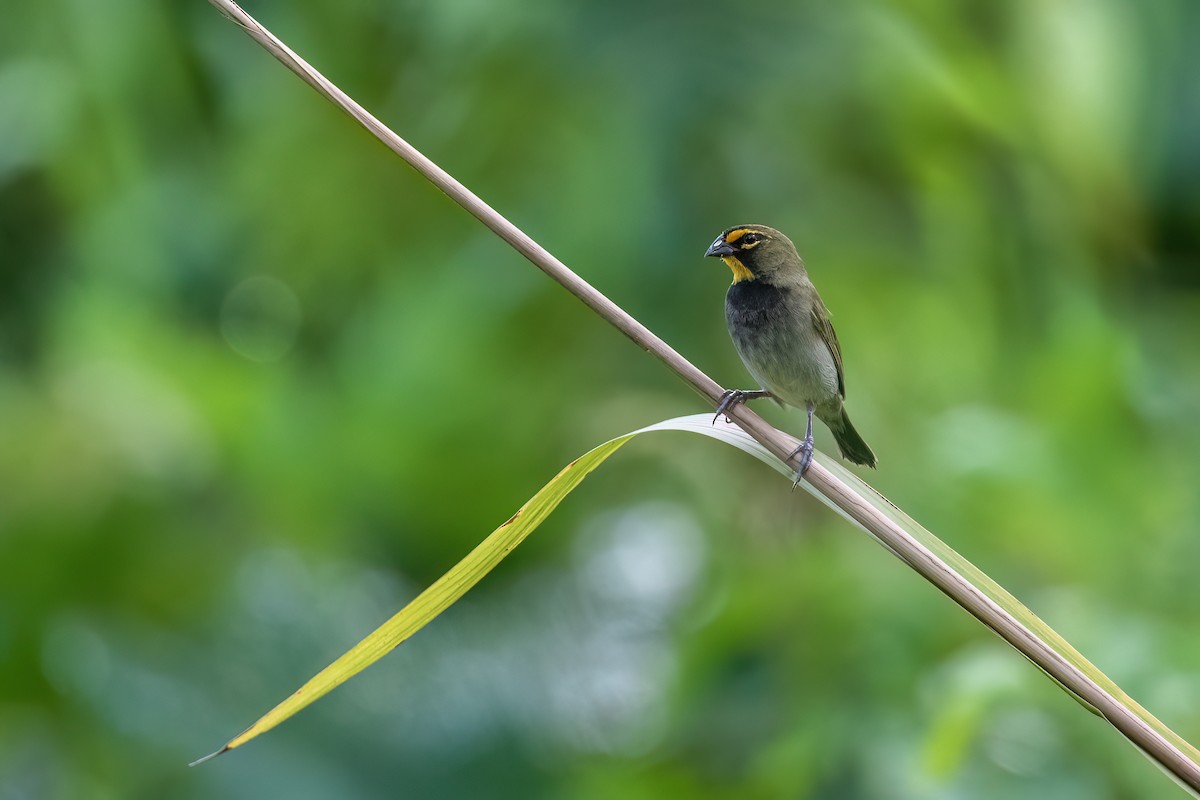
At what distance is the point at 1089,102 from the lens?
457 centimetres

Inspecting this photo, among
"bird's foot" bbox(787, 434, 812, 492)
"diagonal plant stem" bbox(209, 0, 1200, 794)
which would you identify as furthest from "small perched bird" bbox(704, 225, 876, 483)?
"diagonal plant stem" bbox(209, 0, 1200, 794)

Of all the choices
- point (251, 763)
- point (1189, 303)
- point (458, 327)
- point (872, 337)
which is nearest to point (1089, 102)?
point (1189, 303)

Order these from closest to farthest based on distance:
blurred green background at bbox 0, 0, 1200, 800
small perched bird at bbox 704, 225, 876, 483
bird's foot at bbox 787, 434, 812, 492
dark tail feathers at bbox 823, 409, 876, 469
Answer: bird's foot at bbox 787, 434, 812, 492 → small perched bird at bbox 704, 225, 876, 483 → dark tail feathers at bbox 823, 409, 876, 469 → blurred green background at bbox 0, 0, 1200, 800

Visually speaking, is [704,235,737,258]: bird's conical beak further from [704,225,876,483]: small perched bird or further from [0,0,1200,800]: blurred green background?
[0,0,1200,800]: blurred green background

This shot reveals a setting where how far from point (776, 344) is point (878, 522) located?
1399mm

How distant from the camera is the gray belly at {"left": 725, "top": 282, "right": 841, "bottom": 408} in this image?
2738 mm

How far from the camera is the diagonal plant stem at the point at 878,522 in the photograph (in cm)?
116

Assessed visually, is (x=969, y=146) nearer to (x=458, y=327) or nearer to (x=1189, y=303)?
(x=1189, y=303)

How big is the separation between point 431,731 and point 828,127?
8.47 ft

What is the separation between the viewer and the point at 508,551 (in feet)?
4.69

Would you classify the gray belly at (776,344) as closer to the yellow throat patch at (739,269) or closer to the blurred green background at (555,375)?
the yellow throat patch at (739,269)

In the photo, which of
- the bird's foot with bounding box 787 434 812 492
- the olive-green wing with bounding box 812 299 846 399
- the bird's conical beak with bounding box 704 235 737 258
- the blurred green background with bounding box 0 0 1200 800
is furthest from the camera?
the blurred green background with bounding box 0 0 1200 800

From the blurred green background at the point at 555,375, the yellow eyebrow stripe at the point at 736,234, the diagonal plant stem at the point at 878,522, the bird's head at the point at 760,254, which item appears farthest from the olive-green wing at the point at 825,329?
the diagonal plant stem at the point at 878,522

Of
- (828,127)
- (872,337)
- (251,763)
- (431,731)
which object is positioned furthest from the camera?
(828,127)
